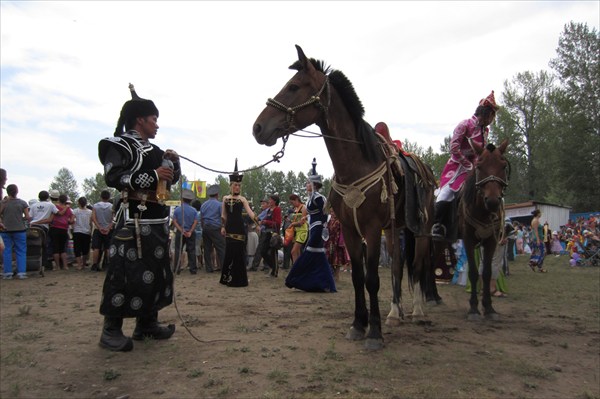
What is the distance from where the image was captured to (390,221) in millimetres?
5324

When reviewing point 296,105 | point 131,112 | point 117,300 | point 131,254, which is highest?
point 296,105

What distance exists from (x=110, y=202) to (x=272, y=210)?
4894mm

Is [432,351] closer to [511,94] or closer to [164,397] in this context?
[164,397]

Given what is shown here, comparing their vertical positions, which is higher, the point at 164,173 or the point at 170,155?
the point at 170,155

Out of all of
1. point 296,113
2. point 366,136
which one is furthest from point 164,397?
point 366,136

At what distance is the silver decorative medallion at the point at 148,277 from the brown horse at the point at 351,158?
6.03 feet

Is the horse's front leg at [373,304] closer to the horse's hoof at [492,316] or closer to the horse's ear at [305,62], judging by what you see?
the horse's ear at [305,62]

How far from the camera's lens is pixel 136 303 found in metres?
4.36

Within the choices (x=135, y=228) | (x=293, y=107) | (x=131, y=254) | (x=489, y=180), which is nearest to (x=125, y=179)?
(x=135, y=228)

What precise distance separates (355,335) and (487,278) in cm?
297

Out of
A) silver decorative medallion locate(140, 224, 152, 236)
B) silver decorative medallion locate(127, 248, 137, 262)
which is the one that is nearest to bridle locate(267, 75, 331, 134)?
silver decorative medallion locate(140, 224, 152, 236)

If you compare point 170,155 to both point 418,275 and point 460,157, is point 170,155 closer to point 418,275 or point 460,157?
point 418,275

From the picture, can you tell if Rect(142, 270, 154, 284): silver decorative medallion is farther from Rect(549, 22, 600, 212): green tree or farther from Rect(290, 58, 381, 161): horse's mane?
Rect(549, 22, 600, 212): green tree

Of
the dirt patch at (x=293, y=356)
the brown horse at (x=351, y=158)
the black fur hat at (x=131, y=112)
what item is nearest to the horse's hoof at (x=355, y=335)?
the brown horse at (x=351, y=158)
